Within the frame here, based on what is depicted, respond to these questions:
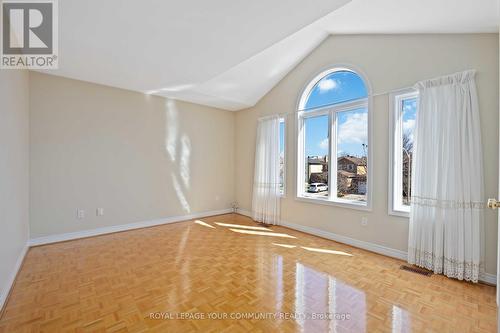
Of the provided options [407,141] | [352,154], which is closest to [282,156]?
[352,154]

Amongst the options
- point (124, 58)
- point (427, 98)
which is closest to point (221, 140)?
point (124, 58)

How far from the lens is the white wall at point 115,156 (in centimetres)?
344

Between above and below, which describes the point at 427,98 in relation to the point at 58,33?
below

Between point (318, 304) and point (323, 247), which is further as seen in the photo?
point (323, 247)

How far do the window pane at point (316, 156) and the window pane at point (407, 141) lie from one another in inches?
45.8

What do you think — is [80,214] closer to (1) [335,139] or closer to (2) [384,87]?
(1) [335,139]

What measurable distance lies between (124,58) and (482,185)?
4.48 m

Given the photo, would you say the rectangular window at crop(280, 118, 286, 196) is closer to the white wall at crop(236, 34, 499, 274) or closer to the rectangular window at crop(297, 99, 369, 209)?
the white wall at crop(236, 34, 499, 274)

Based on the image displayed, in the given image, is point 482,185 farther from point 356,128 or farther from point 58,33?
point 58,33

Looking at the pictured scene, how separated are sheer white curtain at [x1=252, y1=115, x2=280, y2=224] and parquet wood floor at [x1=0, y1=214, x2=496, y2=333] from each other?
1.33 m

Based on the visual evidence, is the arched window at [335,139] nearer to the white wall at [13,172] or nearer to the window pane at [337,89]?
the window pane at [337,89]

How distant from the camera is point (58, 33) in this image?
2.42 metres

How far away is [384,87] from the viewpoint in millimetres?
3160

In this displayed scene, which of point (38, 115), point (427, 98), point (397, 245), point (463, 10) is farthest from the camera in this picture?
point (38, 115)
